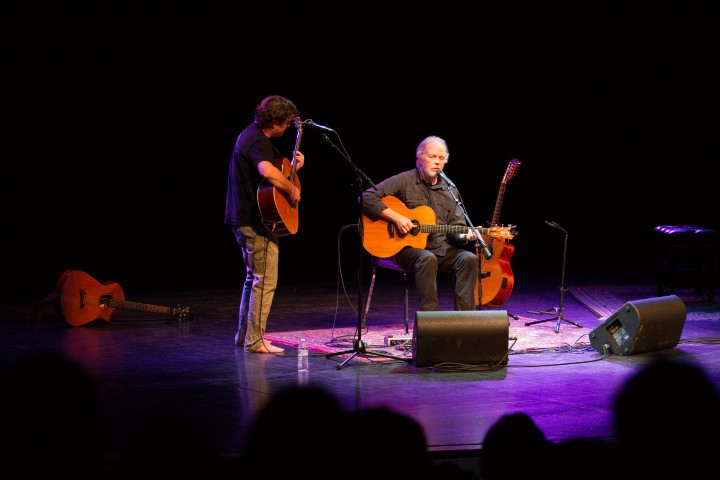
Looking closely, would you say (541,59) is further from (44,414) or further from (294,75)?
(44,414)

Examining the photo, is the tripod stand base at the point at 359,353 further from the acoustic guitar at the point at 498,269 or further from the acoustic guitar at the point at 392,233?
the acoustic guitar at the point at 498,269

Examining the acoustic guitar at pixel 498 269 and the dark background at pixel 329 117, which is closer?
the acoustic guitar at pixel 498 269

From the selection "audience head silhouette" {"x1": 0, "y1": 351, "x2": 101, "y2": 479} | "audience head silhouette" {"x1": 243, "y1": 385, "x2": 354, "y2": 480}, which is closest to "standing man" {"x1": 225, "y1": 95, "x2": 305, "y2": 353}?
"audience head silhouette" {"x1": 0, "y1": 351, "x2": 101, "y2": 479}

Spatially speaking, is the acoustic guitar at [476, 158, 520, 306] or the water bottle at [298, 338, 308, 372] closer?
the water bottle at [298, 338, 308, 372]

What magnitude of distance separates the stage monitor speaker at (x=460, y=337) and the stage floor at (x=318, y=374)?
123 mm

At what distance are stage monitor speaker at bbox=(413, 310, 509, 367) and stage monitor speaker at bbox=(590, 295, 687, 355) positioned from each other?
0.96 m

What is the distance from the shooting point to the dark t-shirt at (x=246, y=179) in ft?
21.1

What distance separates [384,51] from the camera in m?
12.9

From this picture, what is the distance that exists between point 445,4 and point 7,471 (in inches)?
449

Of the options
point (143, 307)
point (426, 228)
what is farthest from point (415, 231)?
point (143, 307)

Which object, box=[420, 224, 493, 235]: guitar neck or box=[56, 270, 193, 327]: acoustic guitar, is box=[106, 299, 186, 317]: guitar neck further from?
box=[420, 224, 493, 235]: guitar neck

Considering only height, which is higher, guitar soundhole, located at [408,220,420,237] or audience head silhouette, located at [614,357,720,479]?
guitar soundhole, located at [408,220,420,237]

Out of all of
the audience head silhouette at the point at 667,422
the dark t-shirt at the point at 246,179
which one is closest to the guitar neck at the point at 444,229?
the dark t-shirt at the point at 246,179

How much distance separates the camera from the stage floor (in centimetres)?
455
